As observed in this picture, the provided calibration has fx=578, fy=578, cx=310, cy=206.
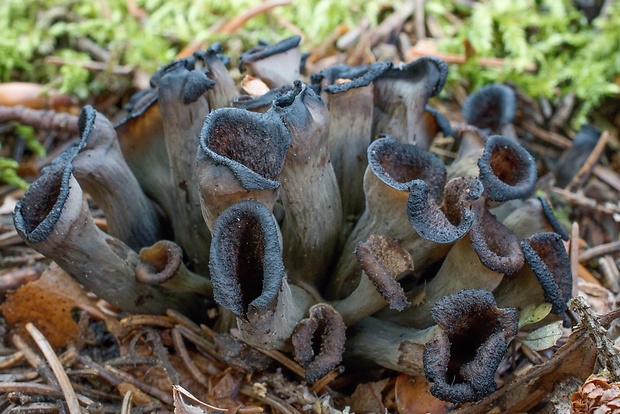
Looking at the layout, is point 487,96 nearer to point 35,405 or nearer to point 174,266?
point 174,266

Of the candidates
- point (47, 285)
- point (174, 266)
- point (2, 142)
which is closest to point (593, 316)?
point (174, 266)

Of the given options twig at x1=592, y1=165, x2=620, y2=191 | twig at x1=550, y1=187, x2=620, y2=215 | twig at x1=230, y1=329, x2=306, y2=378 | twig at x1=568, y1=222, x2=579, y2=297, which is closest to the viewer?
twig at x1=230, y1=329, x2=306, y2=378

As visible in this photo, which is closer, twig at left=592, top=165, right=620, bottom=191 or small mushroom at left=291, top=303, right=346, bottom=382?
small mushroom at left=291, top=303, right=346, bottom=382

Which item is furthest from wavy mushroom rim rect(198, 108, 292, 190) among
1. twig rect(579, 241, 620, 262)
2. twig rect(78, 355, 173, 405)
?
twig rect(579, 241, 620, 262)

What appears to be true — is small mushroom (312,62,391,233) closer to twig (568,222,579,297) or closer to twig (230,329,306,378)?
twig (230,329,306,378)

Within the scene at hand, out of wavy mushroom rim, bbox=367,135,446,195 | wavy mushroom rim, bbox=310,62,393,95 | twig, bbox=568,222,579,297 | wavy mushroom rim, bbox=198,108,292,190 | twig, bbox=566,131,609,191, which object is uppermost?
wavy mushroom rim, bbox=198,108,292,190

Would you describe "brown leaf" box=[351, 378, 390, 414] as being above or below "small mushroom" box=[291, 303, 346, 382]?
below

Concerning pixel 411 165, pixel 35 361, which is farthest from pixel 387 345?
pixel 35 361
